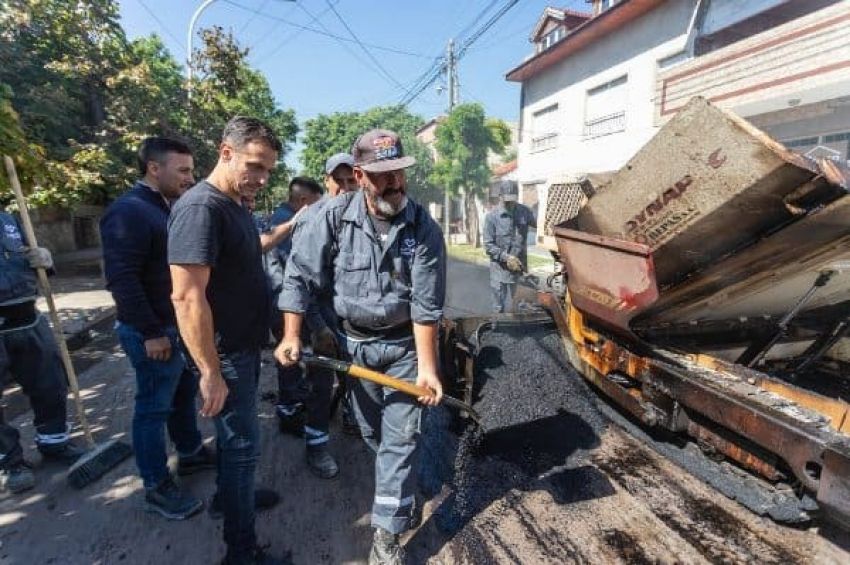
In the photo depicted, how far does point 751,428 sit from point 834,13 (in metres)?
8.05

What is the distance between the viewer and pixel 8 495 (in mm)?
2533

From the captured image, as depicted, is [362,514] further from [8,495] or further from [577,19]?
[577,19]

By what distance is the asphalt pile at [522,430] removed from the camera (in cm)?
261

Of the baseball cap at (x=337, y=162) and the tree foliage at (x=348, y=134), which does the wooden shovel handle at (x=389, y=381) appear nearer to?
the baseball cap at (x=337, y=162)

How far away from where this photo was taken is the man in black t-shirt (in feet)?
5.41

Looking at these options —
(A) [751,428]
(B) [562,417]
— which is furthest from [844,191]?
(B) [562,417]

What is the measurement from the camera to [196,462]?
2762mm

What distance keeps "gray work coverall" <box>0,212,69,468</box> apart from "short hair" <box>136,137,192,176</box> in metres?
0.96

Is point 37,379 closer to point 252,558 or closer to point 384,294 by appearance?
point 252,558

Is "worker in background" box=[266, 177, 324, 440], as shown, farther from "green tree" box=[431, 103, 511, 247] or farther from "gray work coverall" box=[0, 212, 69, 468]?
"green tree" box=[431, 103, 511, 247]

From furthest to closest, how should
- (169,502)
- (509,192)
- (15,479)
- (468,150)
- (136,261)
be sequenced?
(468,150), (509,192), (15,479), (169,502), (136,261)

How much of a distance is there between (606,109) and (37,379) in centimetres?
1387

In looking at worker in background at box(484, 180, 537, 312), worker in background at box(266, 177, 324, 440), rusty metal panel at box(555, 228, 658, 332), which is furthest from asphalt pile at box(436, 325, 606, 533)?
worker in background at box(484, 180, 537, 312)

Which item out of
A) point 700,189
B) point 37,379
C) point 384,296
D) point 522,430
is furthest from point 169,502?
point 700,189
